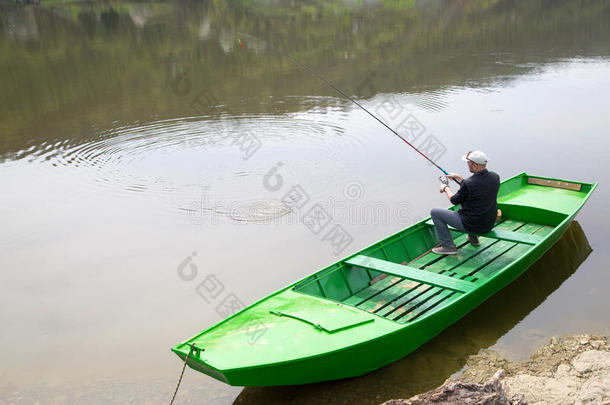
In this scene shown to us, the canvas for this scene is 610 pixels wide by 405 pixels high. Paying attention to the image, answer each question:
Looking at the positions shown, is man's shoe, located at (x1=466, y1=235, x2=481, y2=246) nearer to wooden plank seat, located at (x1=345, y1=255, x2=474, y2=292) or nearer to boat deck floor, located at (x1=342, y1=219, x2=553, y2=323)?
boat deck floor, located at (x1=342, y1=219, x2=553, y2=323)

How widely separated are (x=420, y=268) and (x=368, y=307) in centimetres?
129

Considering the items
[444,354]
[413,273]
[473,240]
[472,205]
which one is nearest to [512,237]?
[473,240]

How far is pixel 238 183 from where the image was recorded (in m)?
11.2

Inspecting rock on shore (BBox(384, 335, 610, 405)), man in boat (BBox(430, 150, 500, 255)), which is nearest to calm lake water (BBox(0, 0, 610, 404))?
rock on shore (BBox(384, 335, 610, 405))

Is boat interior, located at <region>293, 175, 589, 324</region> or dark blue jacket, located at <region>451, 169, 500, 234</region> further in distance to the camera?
dark blue jacket, located at <region>451, 169, 500, 234</region>

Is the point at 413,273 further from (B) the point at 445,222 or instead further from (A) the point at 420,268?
(B) the point at 445,222

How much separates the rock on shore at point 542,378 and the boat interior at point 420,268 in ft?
3.00

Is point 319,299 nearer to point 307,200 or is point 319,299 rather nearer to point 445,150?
point 307,200

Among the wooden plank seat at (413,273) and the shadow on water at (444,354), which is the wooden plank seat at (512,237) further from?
the wooden plank seat at (413,273)

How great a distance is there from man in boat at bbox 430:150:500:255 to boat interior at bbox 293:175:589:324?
239 millimetres

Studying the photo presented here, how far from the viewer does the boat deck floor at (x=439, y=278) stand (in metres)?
6.63

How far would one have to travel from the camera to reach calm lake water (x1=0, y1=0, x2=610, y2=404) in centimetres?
657

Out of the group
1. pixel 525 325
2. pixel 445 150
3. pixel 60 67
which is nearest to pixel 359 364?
pixel 525 325

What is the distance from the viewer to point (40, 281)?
8.04 metres
